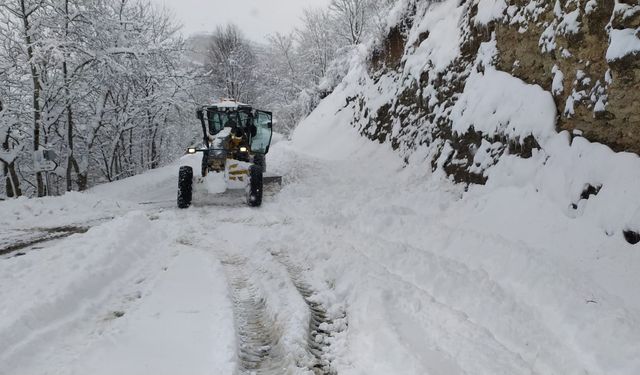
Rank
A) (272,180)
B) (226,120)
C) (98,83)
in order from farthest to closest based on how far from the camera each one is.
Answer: (98,83) < (272,180) < (226,120)

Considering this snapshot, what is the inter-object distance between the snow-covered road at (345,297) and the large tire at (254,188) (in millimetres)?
2321

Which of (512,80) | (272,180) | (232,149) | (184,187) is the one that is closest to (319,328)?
(512,80)

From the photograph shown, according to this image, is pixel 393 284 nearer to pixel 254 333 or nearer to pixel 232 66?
Result: pixel 254 333

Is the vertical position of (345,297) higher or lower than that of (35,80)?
lower

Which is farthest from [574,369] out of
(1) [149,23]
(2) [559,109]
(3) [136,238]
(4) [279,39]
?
(4) [279,39]

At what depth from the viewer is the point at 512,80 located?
7250mm

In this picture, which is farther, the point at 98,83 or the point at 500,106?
the point at 98,83

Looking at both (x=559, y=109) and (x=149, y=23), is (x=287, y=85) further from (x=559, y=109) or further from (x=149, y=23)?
(x=559, y=109)

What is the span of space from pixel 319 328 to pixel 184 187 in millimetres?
6724

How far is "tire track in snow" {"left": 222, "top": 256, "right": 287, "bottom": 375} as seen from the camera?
3.29 meters

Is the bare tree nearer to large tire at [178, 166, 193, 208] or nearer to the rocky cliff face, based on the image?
the rocky cliff face

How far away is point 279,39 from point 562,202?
1514 inches

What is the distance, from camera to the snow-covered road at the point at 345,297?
320cm

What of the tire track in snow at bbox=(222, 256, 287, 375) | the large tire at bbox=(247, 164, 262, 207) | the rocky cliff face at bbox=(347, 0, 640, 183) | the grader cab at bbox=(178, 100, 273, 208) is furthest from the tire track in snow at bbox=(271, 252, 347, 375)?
the grader cab at bbox=(178, 100, 273, 208)
